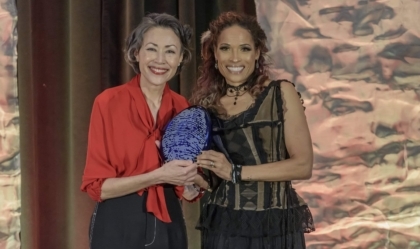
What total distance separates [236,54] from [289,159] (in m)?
0.36

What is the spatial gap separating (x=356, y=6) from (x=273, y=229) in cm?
130

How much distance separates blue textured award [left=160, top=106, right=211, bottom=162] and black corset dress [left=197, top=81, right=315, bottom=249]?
3.1 inches

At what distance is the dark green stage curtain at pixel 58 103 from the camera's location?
2307 millimetres

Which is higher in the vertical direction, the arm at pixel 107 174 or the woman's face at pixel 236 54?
the woman's face at pixel 236 54

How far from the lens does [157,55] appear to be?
1.61 m

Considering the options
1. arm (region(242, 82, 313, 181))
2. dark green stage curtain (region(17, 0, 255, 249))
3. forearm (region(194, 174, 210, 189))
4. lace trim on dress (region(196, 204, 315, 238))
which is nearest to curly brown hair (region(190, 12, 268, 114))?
arm (region(242, 82, 313, 181))

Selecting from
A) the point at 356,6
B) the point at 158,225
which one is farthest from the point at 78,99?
the point at 356,6

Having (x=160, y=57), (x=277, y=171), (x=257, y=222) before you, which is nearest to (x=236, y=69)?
(x=160, y=57)

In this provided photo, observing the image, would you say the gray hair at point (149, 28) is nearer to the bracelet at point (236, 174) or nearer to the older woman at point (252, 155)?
the older woman at point (252, 155)

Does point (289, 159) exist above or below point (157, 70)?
below

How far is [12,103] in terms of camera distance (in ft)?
7.72

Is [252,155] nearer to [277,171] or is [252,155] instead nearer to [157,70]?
[277,171]

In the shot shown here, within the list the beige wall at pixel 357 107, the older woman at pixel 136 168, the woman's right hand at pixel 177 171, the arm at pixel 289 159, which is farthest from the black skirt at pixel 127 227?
the beige wall at pixel 357 107

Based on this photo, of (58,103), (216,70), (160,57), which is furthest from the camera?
(58,103)
